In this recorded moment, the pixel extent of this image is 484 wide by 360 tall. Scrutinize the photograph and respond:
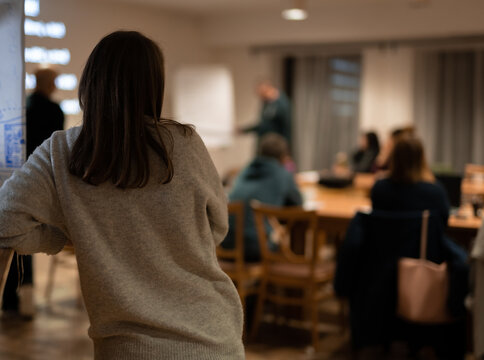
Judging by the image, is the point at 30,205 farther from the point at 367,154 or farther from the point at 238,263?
the point at 367,154

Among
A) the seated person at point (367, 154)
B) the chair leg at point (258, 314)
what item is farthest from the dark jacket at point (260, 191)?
the seated person at point (367, 154)

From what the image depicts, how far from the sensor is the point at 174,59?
7359 mm

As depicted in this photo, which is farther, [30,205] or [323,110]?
[323,110]

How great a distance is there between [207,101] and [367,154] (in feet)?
6.74

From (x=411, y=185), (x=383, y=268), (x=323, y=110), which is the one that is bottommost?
(x=383, y=268)

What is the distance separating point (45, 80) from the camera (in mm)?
2082

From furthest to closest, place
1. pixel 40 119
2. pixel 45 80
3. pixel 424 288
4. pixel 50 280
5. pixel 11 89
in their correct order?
pixel 50 280, pixel 424 288, pixel 45 80, pixel 40 119, pixel 11 89

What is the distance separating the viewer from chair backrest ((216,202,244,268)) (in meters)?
3.24

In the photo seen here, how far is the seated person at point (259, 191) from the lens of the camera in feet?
11.9

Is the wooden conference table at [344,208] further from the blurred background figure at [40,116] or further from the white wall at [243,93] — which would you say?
the white wall at [243,93]

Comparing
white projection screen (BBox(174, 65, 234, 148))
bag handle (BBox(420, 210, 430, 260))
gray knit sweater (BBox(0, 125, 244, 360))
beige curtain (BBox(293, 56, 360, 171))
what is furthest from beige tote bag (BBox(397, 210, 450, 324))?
beige curtain (BBox(293, 56, 360, 171))

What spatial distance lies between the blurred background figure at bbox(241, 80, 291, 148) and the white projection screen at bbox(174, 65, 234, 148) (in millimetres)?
691

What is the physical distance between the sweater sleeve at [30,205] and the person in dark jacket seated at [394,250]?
2.06 m

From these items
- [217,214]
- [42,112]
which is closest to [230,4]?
[42,112]
